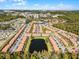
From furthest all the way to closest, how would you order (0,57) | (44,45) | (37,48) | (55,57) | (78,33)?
(78,33)
(44,45)
(37,48)
(0,57)
(55,57)

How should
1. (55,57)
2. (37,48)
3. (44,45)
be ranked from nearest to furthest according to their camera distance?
(55,57)
(37,48)
(44,45)

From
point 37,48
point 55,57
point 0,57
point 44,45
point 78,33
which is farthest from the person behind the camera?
point 78,33

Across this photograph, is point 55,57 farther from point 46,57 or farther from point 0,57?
point 0,57

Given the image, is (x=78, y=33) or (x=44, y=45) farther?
(x=78, y=33)

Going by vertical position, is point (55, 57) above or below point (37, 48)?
above

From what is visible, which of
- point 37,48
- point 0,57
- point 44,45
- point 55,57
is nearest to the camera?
point 55,57

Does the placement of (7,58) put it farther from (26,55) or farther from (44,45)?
(44,45)

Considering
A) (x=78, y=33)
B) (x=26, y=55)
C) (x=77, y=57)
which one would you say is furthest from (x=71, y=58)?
(x=78, y=33)

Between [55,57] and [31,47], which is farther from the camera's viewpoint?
[31,47]

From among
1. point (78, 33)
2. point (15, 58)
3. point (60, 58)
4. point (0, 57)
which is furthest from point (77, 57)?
point (78, 33)
